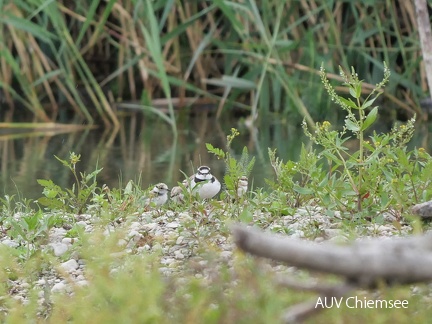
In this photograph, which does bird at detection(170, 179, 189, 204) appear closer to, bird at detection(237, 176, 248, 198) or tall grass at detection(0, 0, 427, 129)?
bird at detection(237, 176, 248, 198)

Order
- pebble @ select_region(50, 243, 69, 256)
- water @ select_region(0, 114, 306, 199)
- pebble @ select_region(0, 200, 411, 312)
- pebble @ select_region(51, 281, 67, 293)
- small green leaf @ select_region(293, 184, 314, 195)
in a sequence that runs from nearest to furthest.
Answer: pebble @ select_region(51, 281, 67, 293)
pebble @ select_region(0, 200, 411, 312)
pebble @ select_region(50, 243, 69, 256)
small green leaf @ select_region(293, 184, 314, 195)
water @ select_region(0, 114, 306, 199)

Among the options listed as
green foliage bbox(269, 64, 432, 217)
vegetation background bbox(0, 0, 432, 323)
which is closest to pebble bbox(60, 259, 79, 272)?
green foliage bbox(269, 64, 432, 217)

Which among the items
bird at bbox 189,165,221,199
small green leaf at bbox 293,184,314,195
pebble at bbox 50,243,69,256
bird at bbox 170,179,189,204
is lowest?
bird at bbox 170,179,189,204

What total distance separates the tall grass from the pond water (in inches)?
10.5

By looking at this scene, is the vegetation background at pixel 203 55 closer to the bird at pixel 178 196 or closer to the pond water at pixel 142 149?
the pond water at pixel 142 149

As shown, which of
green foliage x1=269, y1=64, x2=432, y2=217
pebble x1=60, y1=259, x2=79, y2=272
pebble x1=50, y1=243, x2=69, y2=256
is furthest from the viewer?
green foliage x1=269, y1=64, x2=432, y2=217

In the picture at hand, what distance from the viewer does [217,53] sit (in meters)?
11.2

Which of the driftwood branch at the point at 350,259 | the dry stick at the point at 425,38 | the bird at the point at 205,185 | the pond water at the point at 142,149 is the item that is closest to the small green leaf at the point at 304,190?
the bird at the point at 205,185

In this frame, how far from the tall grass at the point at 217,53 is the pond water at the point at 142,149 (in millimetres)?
268

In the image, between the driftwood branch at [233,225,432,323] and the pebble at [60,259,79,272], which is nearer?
the driftwood branch at [233,225,432,323]

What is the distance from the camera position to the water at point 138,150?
7261mm

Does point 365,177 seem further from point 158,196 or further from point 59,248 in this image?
point 59,248

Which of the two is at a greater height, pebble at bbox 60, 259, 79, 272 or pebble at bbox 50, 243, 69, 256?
pebble at bbox 60, 259, 79, 272

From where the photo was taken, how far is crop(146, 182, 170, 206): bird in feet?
15.7
